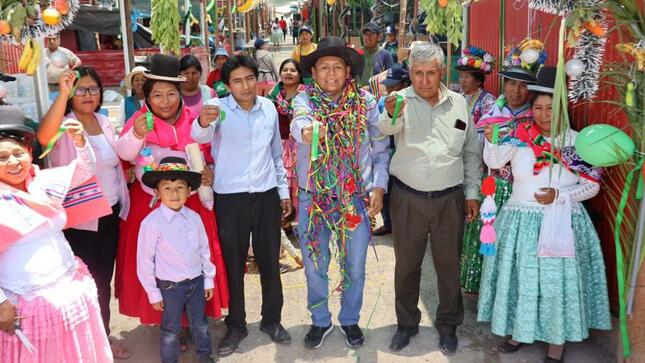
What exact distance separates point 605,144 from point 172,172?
2.34 meters

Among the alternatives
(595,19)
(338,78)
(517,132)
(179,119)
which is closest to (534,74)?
(517,132)

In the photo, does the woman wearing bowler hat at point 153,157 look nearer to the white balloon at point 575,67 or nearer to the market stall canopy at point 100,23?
the white balloon at point 575,67

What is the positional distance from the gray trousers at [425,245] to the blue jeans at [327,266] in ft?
0.79

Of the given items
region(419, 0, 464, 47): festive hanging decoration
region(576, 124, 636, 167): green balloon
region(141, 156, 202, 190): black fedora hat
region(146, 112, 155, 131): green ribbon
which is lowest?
region(141, 156, 202, 190): black fedora hat

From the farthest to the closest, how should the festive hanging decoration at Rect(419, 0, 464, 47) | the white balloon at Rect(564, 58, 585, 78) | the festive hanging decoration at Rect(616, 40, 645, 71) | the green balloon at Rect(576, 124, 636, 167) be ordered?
the festive hanging decoration at Rect(419, 0, 464, 47)
the white balloon at Rect(564, 58, 585, 78)
the green balloon at Rect(576, 124, 636, 167)
the festive hanging decoration at Rect(616, 40, 645, 71)

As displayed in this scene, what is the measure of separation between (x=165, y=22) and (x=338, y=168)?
4.18 metres

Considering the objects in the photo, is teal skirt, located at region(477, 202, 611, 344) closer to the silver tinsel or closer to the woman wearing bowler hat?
the silver tinsel

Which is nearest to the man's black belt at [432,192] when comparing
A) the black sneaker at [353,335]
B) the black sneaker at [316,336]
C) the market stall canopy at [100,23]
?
the black sneaker at [353,335]

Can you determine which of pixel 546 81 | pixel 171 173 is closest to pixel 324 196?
pixel 171 173

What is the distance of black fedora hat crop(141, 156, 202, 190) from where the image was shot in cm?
314

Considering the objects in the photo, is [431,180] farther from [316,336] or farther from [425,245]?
[316,336]

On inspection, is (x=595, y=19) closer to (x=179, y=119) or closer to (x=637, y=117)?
(x=637, y=117)

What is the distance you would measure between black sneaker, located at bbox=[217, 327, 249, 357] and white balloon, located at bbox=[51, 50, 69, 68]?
6.45 feet

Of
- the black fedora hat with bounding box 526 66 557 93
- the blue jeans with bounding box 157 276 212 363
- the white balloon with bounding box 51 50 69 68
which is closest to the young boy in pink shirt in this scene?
the blue jeans with bounding box 157 276 212 363
